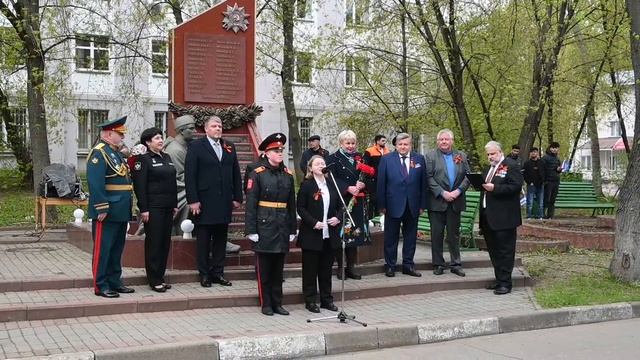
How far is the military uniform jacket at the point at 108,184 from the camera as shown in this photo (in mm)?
7695

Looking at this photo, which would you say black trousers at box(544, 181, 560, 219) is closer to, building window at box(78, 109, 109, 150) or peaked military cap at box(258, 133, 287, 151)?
peaked military cap at box(258, 133, 287, 151)

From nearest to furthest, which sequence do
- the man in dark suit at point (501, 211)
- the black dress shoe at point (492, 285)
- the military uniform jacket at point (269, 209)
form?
1. the military uniform jacket at point (269, 209)
2. the man in dark suit at point (501, 211)
3. the black dress shoe at point (492, 285)

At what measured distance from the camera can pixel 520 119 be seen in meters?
22.0

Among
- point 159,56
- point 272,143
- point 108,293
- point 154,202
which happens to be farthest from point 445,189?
point 159,56

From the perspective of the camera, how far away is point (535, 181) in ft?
55.4

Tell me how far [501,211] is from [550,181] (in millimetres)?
8197

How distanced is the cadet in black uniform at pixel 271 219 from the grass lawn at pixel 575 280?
11.3ft

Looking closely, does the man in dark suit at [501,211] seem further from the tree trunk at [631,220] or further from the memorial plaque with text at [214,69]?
the memorial plaque with text at [214,69]

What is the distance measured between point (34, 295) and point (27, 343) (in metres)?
1.71

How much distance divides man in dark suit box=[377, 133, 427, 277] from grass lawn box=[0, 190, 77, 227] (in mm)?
8397

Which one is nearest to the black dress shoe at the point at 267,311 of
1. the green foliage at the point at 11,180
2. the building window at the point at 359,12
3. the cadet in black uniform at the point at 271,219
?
the cadet in black uniform at the point at 271,219

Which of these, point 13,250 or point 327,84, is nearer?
point 13,250

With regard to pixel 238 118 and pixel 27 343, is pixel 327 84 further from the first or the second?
pixel 27 343

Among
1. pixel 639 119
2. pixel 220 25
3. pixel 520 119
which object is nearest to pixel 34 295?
pixel 220 25
